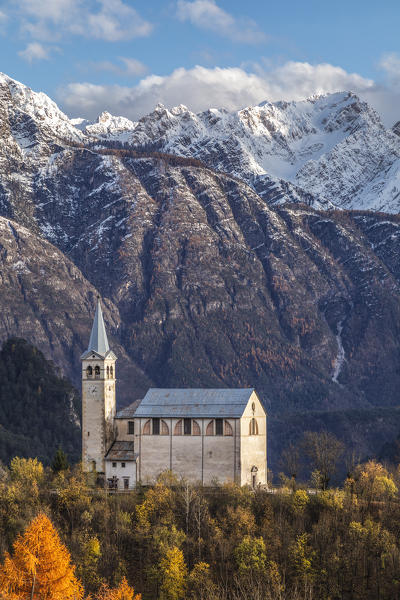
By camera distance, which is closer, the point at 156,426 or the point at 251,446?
the point at 251,446

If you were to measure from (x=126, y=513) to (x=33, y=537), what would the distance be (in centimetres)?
2566

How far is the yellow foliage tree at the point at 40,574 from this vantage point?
139500 mm

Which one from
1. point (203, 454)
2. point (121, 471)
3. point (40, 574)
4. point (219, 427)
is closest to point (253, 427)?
point (219, 427)

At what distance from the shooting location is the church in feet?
621

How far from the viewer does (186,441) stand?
19125cm

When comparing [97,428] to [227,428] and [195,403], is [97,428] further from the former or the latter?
[227,428]

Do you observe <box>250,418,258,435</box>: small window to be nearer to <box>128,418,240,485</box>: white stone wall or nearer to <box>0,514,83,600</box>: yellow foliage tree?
<box>128,418,240,485</box>: white stone wall

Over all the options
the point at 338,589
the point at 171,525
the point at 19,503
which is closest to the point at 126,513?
the point at 171,525

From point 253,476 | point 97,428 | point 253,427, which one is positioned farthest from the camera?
point 97,428

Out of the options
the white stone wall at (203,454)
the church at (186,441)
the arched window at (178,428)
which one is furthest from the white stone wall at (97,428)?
the arched window at (178,428)

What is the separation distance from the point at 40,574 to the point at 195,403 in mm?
56470

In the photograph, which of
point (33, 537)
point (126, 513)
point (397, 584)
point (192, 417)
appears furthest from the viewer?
point (192, 417)

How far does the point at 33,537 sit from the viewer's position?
498 ft

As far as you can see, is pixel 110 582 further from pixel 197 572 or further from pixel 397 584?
pixel 397 584
